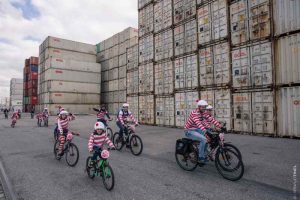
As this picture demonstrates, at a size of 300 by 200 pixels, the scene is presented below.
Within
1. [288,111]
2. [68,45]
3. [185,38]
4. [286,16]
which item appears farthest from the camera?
[68,45]

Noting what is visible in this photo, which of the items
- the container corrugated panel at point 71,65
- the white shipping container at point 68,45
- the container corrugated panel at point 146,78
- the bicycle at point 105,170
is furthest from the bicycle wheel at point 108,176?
the white shipping container at point 68,45

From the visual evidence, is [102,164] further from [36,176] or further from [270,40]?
[270,40]

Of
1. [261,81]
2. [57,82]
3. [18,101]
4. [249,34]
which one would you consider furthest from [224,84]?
[18,101]

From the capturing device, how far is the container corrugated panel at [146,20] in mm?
21922

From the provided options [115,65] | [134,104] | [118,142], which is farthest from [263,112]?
[115,65]

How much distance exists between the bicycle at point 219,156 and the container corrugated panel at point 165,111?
12.2m

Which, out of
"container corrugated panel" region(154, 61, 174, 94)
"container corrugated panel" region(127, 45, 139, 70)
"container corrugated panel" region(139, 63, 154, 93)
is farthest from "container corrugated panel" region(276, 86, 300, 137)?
"container corrugated panel" region(127, 45, 139, 70)

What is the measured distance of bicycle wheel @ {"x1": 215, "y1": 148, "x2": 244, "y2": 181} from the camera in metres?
5.50

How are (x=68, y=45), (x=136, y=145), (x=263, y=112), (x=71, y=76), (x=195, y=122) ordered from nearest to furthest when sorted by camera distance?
(x=195, y=122), (x=136, y=145), (x=263, y=112), (x=71, y=76), (x=68, y=45)

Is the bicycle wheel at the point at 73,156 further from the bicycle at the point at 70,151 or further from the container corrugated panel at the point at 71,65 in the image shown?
the container corrugated panel at the point at 71,65

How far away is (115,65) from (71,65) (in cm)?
975

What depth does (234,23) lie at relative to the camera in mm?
14336

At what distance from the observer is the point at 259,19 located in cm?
1304

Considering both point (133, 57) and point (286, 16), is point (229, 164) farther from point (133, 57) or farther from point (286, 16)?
point (133, 57)
